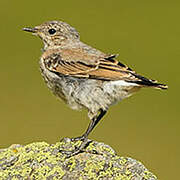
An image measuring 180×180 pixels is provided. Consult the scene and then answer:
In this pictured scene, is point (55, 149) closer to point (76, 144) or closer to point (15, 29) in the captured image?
point (76, 144)

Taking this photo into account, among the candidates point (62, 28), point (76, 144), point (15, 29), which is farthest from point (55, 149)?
point (15, 29)

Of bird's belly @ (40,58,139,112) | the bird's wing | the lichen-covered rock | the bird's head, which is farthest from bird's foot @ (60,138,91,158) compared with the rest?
the bird's head

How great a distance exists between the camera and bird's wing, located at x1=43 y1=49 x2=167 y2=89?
732 centimetres

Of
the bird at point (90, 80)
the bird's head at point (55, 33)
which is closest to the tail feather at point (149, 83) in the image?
the bird at point (90, 80)

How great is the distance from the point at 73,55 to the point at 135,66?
7211 millimetres

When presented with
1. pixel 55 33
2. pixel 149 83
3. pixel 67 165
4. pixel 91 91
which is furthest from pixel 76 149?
pixel 55 33

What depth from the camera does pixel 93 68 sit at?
755cm

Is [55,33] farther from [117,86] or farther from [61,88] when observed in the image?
[117,86]

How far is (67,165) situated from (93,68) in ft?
5.58

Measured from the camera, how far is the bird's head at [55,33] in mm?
8648

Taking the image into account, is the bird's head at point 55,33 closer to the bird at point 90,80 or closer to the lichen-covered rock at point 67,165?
the bird at point 90,80

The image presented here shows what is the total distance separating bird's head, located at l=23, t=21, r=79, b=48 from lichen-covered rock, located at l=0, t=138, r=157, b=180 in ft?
7.66

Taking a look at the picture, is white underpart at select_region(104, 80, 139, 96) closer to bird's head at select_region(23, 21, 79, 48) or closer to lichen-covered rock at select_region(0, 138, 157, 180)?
lichen-covered rock at select_region(0, 138, 157, 180)

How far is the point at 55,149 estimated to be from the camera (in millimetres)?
6785
